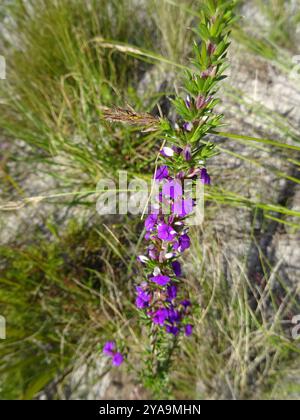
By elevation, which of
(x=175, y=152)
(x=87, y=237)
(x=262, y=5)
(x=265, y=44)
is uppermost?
(x=262, y=5)

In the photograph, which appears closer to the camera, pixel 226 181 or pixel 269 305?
pixel 269 305

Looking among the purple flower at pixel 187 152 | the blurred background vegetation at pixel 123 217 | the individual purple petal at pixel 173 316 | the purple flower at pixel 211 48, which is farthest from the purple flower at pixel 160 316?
the purple flower at pixel 211 48

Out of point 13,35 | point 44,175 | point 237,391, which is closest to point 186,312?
point 237,391

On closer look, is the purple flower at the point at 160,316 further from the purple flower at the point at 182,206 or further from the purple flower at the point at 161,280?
the purple flower at the point at 182,206

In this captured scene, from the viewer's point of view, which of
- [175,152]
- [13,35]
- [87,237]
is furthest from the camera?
[13,35]

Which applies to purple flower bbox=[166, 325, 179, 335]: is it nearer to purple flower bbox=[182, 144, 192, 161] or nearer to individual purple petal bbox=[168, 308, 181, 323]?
Result: individual purple petal bbox=[168, 308, 181, 323]

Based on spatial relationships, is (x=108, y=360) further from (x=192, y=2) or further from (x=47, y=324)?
(x=192, y=2)
